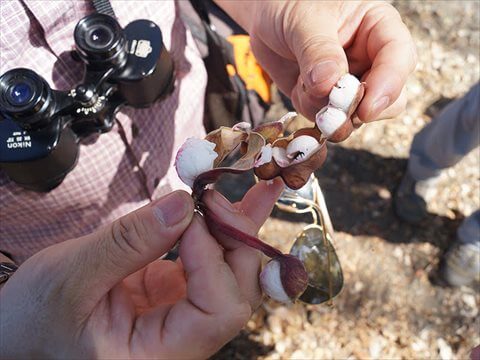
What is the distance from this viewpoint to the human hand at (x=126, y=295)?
551 millimetres

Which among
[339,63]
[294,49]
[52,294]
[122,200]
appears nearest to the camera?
[52,294]

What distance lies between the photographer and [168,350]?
585 mm

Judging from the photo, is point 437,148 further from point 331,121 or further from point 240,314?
point 240,314

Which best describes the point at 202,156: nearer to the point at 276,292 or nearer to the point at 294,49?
the point at 276,292

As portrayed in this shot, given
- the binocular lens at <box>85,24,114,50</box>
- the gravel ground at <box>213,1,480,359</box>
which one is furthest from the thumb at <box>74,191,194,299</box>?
the gravel ground at <box>213,1,480,359</box>

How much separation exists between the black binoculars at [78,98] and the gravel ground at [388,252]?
627 mm

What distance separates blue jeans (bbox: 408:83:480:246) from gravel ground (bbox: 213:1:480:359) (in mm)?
147

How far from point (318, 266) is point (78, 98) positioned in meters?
0.59

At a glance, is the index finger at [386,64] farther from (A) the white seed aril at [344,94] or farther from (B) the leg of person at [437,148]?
(B) the leg of person at [437,148]

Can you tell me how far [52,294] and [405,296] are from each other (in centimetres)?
103

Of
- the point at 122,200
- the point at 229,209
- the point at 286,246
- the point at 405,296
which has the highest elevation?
the point at 229,209

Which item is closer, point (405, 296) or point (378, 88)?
point (378, 88)

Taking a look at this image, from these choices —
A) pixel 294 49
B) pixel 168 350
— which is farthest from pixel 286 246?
pixel 168 350

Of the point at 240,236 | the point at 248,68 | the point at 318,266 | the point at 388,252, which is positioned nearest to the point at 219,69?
the point at 248,68
